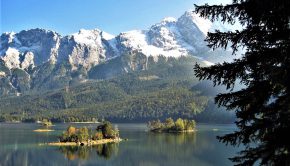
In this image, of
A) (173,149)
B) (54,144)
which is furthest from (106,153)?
(54,144)

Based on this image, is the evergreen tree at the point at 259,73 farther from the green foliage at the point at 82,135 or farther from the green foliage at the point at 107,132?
the green foliage at the point at 107,132

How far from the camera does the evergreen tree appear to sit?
13.3m

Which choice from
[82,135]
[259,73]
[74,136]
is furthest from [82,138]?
[259,73]

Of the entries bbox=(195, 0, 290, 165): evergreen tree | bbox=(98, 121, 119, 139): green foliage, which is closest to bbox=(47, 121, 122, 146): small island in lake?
bbox=(98, 121, 119, 139): green foliage

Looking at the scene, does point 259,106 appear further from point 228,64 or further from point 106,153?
point 106,153

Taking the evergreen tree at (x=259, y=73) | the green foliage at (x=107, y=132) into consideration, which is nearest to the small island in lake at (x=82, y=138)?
the green foliage at (x=107, y=132)

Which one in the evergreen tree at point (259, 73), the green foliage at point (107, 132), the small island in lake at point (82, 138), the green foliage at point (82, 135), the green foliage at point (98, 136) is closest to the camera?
the evergreen tree at point (259, 73)

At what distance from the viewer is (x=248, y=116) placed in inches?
583

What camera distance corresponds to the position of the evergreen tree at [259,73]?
43.5 ft

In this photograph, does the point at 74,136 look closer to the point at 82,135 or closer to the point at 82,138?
the point at 82,135

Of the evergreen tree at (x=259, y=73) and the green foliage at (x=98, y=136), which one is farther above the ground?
the evergreen tree at (x=259, y=73)

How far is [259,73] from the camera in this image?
1441 centimetres

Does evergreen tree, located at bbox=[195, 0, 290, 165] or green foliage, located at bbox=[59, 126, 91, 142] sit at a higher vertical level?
evergreen tree, located at bbox=[195, 0, 290, 165]

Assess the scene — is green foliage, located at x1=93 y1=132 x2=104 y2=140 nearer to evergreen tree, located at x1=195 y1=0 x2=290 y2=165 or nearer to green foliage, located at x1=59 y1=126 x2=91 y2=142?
green foliage, located at x1=59 y1=126 x2=91 y2=142
